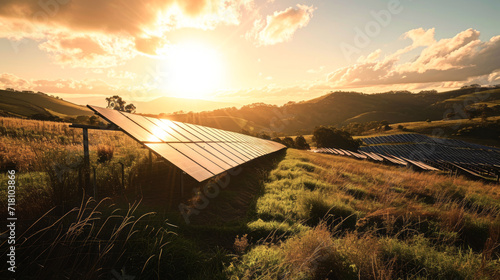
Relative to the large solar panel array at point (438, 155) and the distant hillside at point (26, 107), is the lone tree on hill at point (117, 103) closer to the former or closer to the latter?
the distant hillside at point (26, 107)

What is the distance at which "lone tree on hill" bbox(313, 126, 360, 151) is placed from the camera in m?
51.8

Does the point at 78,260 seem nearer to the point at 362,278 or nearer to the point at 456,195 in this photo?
the point at 362,278

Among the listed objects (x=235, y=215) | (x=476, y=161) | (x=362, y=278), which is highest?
(x=362, y=278)

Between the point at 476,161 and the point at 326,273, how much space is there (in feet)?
185

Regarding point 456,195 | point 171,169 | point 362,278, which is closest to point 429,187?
point 456,195

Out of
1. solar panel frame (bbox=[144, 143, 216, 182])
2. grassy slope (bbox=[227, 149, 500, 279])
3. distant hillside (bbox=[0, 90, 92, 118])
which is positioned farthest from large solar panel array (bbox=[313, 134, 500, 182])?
distant hillside (bbox=[0, 90, 92, 118])

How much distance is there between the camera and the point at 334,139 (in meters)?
53.6

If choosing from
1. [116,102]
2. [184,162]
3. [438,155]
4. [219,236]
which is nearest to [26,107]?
[116,102]

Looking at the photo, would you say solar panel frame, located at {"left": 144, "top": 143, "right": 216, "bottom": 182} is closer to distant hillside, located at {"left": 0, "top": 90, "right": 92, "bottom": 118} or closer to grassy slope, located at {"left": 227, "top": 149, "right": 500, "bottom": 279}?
grassy slope, located at {"left": 227, "top": 149, "right": 500, "bottom": 279}

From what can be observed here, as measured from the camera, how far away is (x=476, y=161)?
1566 inches

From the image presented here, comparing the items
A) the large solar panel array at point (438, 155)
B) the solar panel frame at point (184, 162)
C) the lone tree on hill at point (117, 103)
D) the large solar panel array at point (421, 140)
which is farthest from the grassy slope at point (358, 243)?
the lone tree on hill at point (117, 103)

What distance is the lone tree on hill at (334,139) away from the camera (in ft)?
170

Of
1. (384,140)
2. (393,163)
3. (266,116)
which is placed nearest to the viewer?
(393,163)

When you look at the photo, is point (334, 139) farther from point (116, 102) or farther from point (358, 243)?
point (116, 102)
